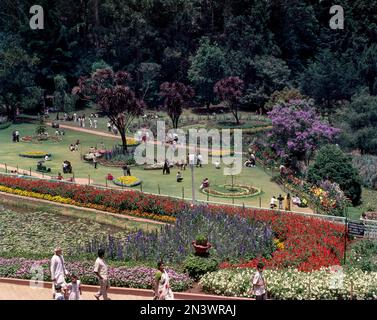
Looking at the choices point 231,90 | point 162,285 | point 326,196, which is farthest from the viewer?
point 231,90

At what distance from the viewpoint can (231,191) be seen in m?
36.2

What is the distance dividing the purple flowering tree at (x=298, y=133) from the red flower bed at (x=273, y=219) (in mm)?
13390

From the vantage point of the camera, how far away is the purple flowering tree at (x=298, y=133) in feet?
137

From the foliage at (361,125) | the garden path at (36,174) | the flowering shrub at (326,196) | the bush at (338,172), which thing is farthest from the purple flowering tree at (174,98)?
the flowering shrub at (326,196)

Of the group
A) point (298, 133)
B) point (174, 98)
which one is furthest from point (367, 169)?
point (174, 98)

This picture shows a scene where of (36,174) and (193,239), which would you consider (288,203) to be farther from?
(36,174)

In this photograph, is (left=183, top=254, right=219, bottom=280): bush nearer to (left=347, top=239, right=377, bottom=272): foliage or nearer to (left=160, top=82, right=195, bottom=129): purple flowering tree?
(left=347, top=239, right=377, bottom=272): foliage

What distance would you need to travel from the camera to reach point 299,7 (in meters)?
77.5

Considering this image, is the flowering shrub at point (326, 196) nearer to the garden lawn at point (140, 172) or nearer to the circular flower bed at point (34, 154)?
the garden lawn at point (140, 172)

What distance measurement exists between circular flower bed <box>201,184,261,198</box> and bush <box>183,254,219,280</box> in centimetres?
1482

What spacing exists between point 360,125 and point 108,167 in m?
22.3

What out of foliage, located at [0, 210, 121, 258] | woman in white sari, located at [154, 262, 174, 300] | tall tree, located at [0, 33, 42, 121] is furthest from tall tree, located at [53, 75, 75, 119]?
woman in white sari, located at [154, 262, 174, 300]

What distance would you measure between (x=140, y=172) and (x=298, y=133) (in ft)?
37.0
